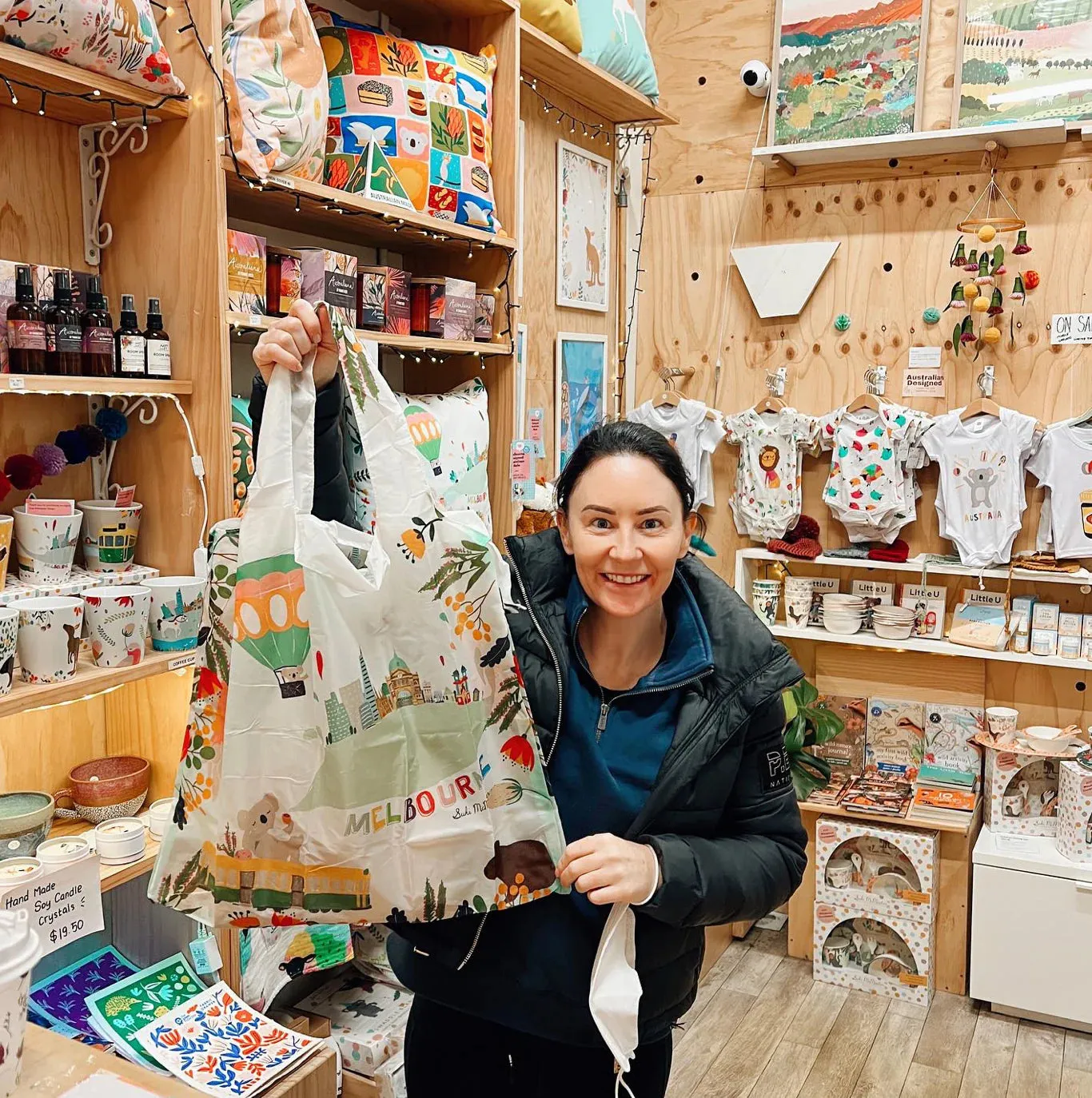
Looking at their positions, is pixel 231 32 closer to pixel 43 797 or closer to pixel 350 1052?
pixel 43 797

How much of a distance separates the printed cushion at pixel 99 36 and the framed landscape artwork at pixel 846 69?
7.76ft

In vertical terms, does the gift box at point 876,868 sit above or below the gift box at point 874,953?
above

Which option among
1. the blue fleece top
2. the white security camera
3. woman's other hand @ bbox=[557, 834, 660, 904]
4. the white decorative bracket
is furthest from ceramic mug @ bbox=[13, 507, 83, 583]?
the white security camera

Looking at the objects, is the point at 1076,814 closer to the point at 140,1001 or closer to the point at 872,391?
the point at 872,391

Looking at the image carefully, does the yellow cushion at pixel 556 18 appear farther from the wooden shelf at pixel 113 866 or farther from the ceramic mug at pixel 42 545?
the wooden shelf at pixel 113 866

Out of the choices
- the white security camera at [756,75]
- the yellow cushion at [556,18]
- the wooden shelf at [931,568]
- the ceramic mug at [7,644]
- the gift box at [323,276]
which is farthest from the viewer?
the white security camera at [756,75]

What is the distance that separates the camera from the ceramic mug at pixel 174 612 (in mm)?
1717

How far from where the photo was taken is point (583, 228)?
343 centimetres

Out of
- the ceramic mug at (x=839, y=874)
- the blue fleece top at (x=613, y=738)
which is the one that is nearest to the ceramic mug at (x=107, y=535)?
the blue fleece top at (x=613, y=738)

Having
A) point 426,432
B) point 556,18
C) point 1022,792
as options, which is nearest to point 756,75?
point 556,18

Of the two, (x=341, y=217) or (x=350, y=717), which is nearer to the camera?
(x=350, y=717)

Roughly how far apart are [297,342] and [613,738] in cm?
61

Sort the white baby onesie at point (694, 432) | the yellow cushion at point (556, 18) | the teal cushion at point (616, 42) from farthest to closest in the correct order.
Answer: the white baby onesie at point (694, 432), the teal cushion at point (616, 42), the yellow cushion at point (556, 18)

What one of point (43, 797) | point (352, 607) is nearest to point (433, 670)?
point (352, 607)
